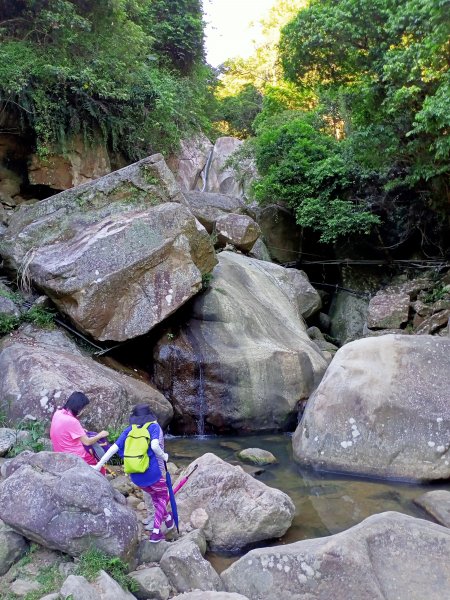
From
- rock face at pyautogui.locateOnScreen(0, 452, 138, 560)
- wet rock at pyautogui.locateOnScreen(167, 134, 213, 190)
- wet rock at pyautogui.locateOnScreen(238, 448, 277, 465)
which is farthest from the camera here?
wet rock at pyautogui.locateOnScreen(167, 134, 213, 190)

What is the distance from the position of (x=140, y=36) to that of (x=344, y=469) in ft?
39.6

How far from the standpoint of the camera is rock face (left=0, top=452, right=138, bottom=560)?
13.6 ft

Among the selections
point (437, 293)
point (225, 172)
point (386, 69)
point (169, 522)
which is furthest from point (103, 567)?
point (225, 172)

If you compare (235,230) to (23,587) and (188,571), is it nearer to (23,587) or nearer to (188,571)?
(188,571)

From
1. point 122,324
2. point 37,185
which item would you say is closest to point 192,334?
point 122,324

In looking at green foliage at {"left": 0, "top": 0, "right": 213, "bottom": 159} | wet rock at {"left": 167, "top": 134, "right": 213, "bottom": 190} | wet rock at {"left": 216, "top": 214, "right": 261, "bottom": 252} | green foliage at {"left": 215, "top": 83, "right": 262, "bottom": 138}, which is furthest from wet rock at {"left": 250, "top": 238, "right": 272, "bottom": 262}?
green foliage at {"left": 215, "top": 83, "right": 262, "bottom": 138}

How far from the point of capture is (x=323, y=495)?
685cm

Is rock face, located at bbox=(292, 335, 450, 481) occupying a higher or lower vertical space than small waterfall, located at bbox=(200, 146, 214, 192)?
lower

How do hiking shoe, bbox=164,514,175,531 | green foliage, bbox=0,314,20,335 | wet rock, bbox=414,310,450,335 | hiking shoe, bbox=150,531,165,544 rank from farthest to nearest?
wet rock, bbox=414,310,450,335, green foliage, bbox=0,314,20,335, hiking shoe, bbox=164,514,175,531, hiking shoe, bbox=150,531,165,544

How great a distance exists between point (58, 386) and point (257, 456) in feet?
10.1

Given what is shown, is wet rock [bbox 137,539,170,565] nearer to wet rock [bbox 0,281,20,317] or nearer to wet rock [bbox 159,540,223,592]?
wet rock [bbox 159,540,223,592]

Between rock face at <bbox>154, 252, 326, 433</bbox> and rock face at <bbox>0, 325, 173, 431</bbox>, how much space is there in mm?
829

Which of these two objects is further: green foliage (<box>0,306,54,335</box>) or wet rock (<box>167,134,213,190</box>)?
wet rock (<box>167,134,213,190</box>)

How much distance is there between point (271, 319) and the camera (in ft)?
37.4
